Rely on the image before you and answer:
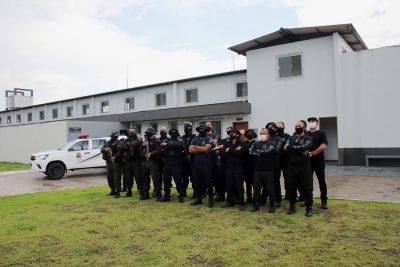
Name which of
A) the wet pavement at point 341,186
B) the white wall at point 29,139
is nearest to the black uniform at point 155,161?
the wet pavement at point 341,186

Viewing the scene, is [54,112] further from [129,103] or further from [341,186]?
[341,186]

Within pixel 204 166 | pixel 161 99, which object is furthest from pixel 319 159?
pixel 161 99

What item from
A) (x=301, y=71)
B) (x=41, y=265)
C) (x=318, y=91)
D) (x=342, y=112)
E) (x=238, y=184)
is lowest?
(x=41, y=265)

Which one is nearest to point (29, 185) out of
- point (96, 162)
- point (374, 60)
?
point (96, 162)

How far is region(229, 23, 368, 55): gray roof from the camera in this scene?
1549cm

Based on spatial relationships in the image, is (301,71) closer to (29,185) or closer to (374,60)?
(374,60)

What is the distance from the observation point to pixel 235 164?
7.39 m

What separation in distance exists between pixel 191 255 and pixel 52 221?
358 cm

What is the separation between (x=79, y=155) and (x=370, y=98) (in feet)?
42.8

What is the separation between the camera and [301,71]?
16.7 m

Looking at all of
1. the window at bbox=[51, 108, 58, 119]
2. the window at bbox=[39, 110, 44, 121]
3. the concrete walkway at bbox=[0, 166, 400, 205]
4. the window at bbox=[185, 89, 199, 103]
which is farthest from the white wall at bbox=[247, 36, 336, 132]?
the window at bbox=[39, 110, 44, 121]

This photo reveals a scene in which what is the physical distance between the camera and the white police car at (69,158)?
1455 cm

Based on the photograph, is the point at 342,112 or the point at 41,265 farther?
the point at 342,112

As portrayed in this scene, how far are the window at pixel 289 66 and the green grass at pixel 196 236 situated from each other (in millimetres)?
10136
